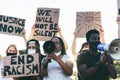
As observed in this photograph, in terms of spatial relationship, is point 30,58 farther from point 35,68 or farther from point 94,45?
point 94,45

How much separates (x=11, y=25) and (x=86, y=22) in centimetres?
170

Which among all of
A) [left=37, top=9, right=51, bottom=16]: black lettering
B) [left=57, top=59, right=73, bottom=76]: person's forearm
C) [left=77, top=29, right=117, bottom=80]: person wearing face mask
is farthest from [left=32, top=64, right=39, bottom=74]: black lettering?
[left=37, top=9, right=51, bottom=16]: black lettering

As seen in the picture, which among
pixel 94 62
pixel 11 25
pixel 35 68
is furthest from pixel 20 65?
pixel 11 25

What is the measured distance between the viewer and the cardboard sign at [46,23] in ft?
33.9

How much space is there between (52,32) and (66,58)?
2902 mm

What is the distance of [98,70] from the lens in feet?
21.7

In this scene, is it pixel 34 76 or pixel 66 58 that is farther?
pixel 34 76

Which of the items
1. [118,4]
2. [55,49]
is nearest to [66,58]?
[55,49]

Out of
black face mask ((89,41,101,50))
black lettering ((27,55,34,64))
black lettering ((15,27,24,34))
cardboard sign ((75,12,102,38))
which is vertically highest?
cardboard sign ((75,12,102,38))

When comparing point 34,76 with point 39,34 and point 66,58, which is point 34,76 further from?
point 39,34

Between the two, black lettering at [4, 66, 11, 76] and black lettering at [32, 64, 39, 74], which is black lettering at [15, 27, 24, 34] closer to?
black lettering at [4, 66, 11, 76]

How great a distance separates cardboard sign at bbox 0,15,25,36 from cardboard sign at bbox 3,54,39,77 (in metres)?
2.59

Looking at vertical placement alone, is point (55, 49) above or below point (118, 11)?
below

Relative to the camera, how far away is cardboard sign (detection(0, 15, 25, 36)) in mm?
10688
